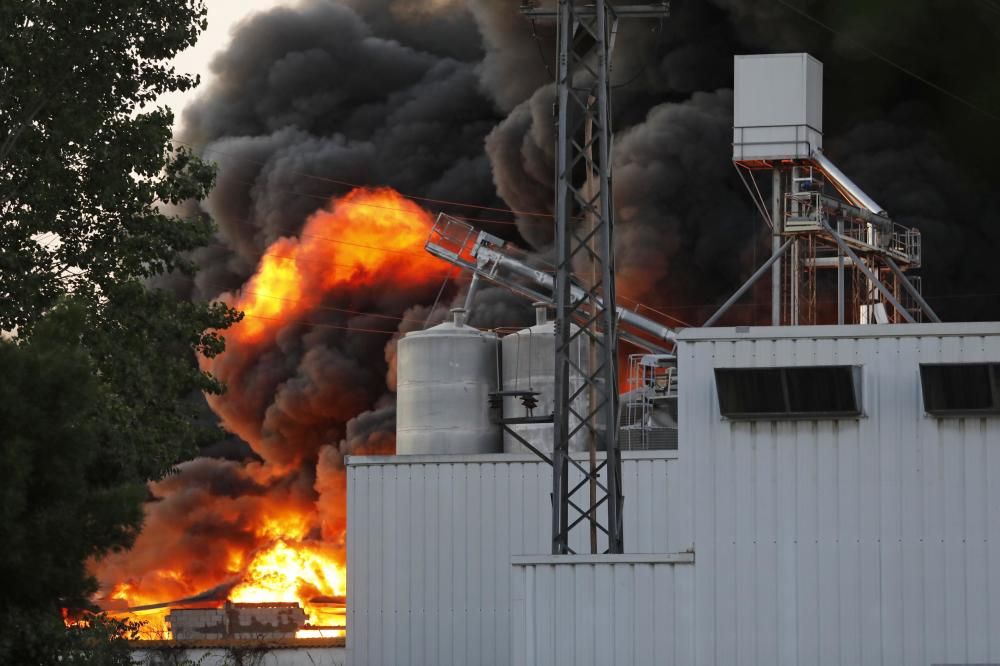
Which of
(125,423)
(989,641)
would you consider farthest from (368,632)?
(989,641)

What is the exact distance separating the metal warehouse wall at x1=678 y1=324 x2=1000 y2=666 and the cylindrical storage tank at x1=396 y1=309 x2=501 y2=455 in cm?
1172

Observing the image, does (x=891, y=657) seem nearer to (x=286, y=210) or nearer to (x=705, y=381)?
(x=705, y=381)

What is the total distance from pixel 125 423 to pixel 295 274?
129ft

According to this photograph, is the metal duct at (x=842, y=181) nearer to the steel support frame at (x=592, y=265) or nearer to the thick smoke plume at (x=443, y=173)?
the thick smoke plume at (x=443, y=173)

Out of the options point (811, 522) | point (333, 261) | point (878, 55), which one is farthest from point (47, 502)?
point (333, 261)

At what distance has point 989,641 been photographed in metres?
18.3

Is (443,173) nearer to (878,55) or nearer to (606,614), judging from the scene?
(878,55)

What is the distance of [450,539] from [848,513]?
10372 millimetres

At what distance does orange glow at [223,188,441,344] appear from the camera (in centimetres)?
6091

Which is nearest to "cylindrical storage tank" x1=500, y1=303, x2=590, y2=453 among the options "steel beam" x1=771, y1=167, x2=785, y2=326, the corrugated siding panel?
"steel beam" x1=771, y1=167, x2=785, y2=326

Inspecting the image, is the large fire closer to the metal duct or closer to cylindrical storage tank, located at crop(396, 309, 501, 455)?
the metal duct

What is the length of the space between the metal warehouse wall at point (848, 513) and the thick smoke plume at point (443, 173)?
109ft

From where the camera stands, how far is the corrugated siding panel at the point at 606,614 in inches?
736

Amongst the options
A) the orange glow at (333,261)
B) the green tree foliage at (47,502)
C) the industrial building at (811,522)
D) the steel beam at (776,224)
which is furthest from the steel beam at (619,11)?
the orange glow at (333,261)
